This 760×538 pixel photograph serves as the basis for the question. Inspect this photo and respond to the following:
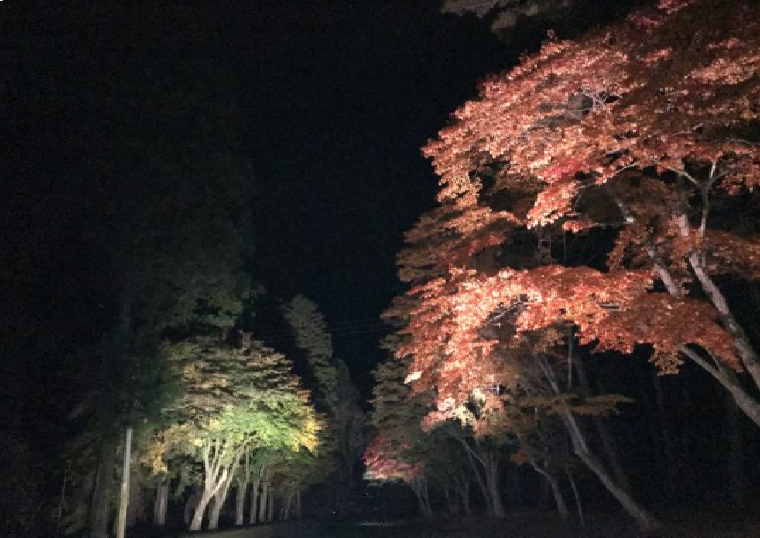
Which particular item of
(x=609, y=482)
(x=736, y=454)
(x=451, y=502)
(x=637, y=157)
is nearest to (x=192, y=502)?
(x=451, y=502)

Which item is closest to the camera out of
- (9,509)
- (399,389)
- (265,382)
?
(9,509)

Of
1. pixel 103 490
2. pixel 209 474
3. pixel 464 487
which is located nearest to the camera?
pixel 103 490

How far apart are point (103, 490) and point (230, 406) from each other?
6.12 metres

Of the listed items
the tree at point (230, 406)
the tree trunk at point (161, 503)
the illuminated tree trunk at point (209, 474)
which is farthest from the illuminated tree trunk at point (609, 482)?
the tree trunk at point (161, 503)

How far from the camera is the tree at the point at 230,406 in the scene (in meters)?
22.9

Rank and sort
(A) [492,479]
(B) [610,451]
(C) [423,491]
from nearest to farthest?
(B) [610,451], (A) [492,479], (C) [423,491]

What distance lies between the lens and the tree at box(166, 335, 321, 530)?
75.0 ft

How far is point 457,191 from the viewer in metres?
12.0

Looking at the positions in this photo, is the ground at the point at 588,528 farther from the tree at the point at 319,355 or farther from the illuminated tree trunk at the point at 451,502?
the tree at the point at 319,355

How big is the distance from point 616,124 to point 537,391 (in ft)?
35.6

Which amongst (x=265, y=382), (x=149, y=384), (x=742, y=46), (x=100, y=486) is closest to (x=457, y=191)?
(x=742, y=46)

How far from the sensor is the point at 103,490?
18.1 m

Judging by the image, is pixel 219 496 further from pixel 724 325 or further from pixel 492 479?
pixel 724 325

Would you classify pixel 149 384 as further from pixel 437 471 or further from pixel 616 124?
pixel 437 471
